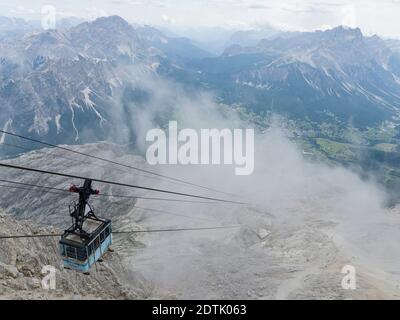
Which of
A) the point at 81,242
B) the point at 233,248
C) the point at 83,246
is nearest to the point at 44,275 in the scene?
the point at 81,242

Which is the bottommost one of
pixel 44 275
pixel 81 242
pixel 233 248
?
pixel 81 242

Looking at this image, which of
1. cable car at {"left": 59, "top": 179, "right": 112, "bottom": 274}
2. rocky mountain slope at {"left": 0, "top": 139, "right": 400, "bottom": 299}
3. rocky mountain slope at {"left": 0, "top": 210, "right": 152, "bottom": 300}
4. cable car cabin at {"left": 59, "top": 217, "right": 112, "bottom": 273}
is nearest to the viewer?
cable car at {"left": 59, "top": 179, "right": 112, "bottom": 274}

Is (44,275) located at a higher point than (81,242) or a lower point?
higher

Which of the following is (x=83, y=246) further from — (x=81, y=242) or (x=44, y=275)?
(x=44, y=275)

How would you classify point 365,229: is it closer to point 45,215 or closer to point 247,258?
point 247,258

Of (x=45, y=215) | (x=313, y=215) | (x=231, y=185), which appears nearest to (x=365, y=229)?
(x=313, y=215)

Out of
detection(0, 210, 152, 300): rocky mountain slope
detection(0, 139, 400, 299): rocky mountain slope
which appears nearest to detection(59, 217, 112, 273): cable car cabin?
detection(0, 210, 152, 300): rocky mountain slope

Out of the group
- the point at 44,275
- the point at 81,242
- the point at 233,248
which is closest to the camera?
the point at 81,242

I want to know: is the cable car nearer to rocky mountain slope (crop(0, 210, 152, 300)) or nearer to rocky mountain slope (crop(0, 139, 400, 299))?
rocky mountain slope (crop(0, 210, 152, 300))
